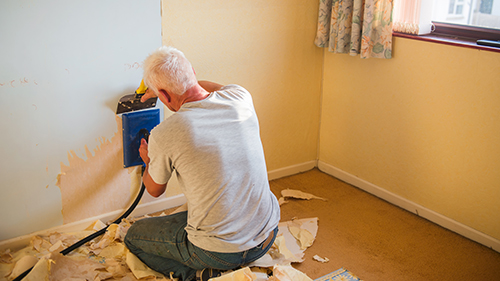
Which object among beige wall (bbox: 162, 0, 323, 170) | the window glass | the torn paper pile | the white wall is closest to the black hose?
the torn paper pile

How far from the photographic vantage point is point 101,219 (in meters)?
2.42

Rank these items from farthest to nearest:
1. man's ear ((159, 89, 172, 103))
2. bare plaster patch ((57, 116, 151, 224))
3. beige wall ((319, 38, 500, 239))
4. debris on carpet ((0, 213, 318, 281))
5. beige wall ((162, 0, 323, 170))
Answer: beige wall ((162, 0, 323, 170)) → bare plaster patch ((57, 116, 151, 224)) → beige wall ((319, 38, 500, 239)) → debris on carpet ((0, 213, 318, 281)) → man's ear ((159, 89, 172, 103))

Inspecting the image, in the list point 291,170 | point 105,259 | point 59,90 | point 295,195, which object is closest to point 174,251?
point 105,259

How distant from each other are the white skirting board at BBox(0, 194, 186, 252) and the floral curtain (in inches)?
57.8

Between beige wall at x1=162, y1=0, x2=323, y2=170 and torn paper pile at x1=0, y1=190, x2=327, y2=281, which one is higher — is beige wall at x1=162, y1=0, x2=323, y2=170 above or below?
above

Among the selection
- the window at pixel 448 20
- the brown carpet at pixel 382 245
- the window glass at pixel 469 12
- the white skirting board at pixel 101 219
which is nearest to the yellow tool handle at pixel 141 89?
the white skirting board at pixel 101 219

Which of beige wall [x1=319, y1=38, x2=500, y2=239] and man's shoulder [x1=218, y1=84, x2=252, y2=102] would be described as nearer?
man's shoulder [x1=218, y1=84, x2=252, y2=102]

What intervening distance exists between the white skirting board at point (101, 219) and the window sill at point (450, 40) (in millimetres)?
1740

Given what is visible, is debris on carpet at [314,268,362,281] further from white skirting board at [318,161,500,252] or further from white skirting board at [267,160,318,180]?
white skirting board at [267,160,318,180]

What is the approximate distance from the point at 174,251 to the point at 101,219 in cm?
78

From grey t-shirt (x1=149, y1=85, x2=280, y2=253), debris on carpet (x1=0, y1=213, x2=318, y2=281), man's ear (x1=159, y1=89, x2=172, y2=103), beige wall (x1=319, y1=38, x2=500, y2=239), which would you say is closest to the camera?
grey t-shirt (x1=149, y1=85, x2=280, y2=253)

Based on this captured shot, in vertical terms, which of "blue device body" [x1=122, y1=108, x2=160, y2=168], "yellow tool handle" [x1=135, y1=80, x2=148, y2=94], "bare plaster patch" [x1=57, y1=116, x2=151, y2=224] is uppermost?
"yellow tool handle" [x1=135, y1=80, x2=148, y2=94]

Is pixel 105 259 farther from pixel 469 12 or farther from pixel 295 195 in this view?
pixel 469 12

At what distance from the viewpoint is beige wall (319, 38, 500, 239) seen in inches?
85.4
